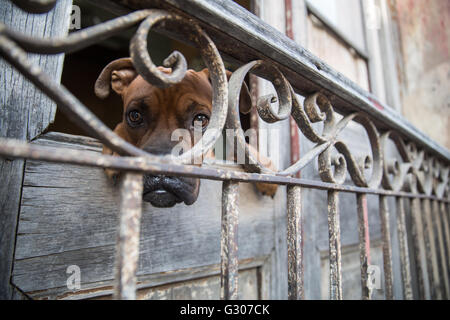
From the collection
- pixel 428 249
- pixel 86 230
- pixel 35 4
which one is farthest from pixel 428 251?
pixel 35 4

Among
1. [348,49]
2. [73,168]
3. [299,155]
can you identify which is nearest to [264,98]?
[73,168]

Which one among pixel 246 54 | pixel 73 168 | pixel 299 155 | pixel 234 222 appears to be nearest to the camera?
pixel 234 222

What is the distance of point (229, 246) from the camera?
52 cm

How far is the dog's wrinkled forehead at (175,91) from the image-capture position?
120 centimetres

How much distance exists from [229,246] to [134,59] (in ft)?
1.26

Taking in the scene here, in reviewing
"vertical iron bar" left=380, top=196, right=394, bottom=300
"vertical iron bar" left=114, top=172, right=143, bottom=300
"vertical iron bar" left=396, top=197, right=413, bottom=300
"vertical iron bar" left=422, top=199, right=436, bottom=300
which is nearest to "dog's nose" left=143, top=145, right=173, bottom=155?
"vertical iron bar" left=114, top=172, right=143, bottom=300

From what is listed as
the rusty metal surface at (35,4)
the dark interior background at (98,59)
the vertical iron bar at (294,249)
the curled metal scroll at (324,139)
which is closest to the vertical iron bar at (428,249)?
the curled metal scroll at (324,139)

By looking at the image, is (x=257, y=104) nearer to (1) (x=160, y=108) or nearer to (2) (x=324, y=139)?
(2) (x=324, y=139)

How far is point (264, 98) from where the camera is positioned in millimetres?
615

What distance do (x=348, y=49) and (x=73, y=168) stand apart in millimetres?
2698

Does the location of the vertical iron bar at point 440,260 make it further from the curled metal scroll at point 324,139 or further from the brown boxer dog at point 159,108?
the brown boxer dog at point 159,108

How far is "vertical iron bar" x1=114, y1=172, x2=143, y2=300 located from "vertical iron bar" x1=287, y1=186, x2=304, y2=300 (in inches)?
16.5

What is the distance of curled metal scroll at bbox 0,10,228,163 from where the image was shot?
12.9 inches
